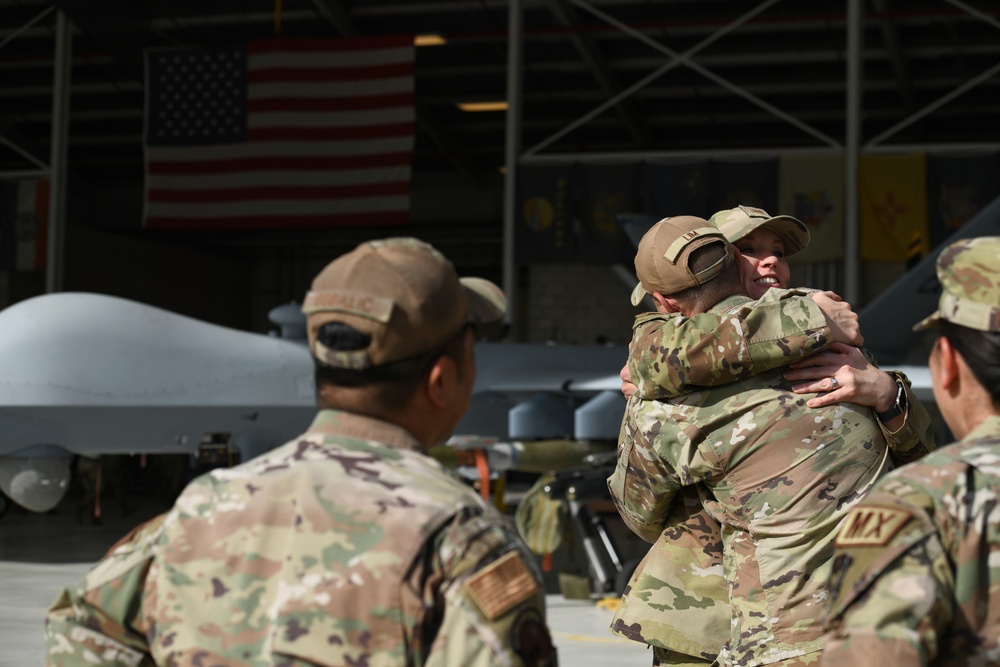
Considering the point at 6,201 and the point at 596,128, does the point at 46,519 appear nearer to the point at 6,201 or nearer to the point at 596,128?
the point at 6,201

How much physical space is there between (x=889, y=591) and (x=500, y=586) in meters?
0.54

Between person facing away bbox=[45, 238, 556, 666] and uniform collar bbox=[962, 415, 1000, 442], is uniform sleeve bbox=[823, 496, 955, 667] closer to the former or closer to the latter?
uniform collar bbox=[962, 415, 1000, 442]

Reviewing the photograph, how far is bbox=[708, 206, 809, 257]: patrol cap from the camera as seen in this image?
314 centimetres

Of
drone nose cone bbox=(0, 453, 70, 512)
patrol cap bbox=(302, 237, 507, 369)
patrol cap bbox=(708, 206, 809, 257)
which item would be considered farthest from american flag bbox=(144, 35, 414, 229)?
patrol cap bbox=(302, 237, 507, 369)

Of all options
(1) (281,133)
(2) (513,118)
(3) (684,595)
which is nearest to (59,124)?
(1) (281,133)

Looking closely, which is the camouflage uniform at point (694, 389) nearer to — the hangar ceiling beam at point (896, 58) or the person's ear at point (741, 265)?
the person's ear at point (741, 265)

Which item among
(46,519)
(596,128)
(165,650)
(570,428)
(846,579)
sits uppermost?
(596,128)

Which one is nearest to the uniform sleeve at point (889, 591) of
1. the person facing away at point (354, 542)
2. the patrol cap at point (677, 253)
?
the person facing away at point (354, 542)

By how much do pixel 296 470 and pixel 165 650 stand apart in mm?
332

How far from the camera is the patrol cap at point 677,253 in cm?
290

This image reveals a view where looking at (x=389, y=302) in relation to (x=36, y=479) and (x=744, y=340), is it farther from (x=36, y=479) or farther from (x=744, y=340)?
(x=36, y=479)

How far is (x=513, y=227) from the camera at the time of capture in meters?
19.4

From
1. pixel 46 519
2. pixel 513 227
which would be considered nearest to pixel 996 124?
pixel 513 227

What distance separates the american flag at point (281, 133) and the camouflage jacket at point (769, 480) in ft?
53.5
